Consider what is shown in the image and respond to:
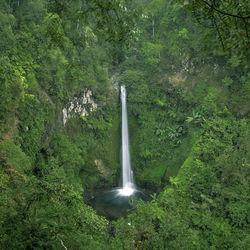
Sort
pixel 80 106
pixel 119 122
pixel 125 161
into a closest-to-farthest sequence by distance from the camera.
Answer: pixel 80 106
pixel 125 161
pixel 119 122

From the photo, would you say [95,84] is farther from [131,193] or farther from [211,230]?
[211,230]

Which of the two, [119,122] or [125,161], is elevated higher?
[119,122]

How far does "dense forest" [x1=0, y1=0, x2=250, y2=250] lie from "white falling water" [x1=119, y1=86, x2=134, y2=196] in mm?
390

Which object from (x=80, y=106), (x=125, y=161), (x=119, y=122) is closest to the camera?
(x=80, y=106)

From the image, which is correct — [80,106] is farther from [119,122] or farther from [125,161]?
[125,161]

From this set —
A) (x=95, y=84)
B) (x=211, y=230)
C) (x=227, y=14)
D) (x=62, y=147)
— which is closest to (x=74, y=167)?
(x=62, y=147)

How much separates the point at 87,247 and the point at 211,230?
6992 mm

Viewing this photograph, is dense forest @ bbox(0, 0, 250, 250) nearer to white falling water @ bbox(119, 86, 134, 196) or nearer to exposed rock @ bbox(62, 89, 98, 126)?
exposed rock @ bbox(62, 89, 98, 126)

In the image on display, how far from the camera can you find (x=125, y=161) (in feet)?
51.7

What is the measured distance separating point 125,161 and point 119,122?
2935mm

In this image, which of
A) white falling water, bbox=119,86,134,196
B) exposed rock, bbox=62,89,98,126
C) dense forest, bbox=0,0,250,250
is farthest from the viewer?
white falling water, bbox=119,86,134,196

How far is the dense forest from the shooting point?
2.47m

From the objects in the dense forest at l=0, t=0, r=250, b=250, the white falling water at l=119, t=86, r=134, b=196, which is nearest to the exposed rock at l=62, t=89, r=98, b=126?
the dense forest at l=0, t=0, r=250, b=250

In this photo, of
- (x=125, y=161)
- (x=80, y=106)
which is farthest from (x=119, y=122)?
(x=80, y=106)
